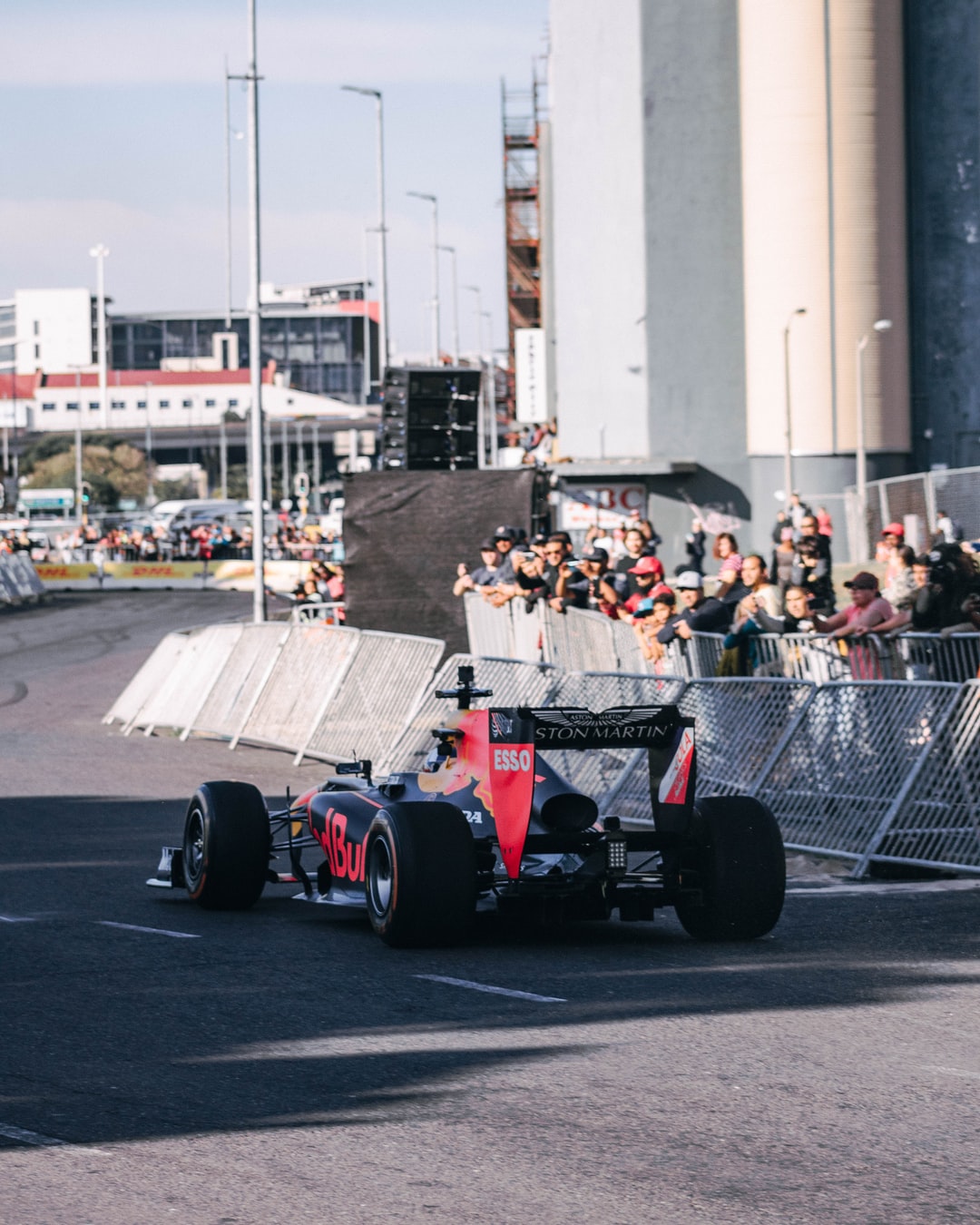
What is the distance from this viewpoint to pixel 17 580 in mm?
49812

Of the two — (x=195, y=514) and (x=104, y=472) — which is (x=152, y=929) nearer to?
(x=195, y=514)

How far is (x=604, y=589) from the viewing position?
58.2 ft

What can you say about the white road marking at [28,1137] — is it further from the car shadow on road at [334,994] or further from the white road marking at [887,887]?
the white road marking at [887,887]

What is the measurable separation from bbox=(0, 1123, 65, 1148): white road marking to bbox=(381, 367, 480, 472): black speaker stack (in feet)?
74.4

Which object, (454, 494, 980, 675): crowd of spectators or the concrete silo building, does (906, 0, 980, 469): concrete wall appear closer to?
the concrete silo building

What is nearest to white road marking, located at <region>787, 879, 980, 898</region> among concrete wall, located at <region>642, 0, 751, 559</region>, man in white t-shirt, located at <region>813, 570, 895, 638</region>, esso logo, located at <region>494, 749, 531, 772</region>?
man in white t-shirt, located at <region>813, 570, 895, 638</region>

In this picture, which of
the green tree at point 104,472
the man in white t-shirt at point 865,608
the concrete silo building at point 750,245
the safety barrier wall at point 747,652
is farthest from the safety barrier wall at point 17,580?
the green tree at point 104,472

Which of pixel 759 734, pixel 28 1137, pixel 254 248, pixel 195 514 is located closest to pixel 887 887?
pixel 759 734

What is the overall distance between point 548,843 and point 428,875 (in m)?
0.64

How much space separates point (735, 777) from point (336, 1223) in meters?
8.56

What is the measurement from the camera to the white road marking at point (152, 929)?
970cm

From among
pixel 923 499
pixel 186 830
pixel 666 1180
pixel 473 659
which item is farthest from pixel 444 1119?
pixel 923 499

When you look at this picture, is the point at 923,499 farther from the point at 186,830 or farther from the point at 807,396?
the point at 186,830

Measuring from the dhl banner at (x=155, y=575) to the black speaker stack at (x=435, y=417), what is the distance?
88.6 feet
